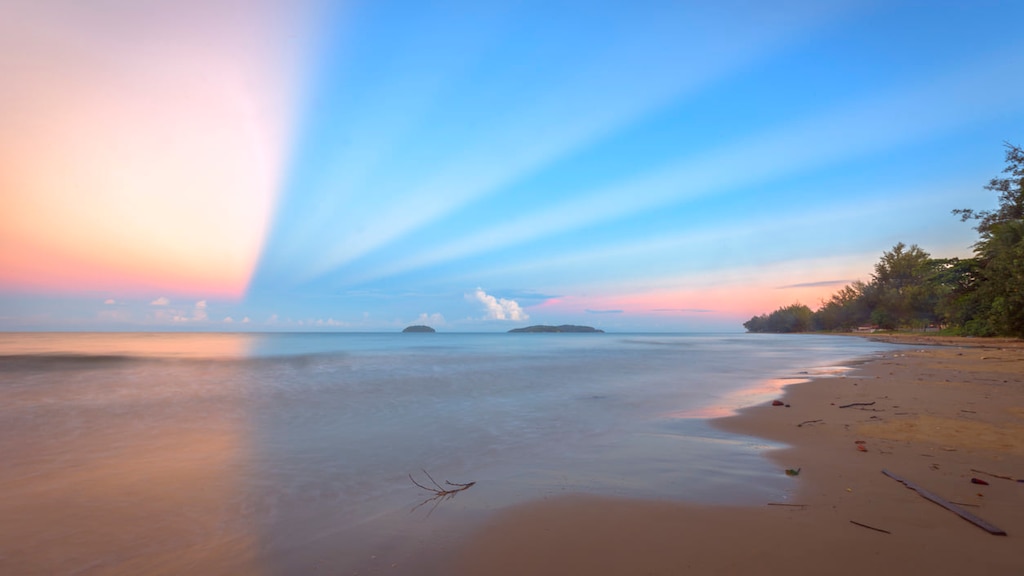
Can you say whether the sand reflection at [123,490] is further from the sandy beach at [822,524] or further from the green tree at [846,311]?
the green tree at [846,311]

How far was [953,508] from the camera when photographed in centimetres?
359

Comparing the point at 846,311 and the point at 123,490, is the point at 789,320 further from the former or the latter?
the point at 123,490

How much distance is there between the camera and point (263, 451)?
6.82 meters

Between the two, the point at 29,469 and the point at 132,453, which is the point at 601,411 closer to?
the point at 132,453

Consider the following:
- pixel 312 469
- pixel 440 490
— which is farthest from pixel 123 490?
pixel 440 490

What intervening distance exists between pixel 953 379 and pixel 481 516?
583 inches

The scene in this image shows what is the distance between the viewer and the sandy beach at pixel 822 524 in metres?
2.93

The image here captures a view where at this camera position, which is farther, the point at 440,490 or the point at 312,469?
the point at 312,469

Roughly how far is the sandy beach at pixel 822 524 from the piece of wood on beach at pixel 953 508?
0.11 feet

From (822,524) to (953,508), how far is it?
1155 mm

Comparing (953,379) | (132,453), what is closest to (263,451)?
(132,453)

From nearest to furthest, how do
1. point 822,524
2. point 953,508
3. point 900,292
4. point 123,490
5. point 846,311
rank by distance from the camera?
1. point 822,524
2. point 953,508
3. point 123,490
4. point 900,292
5. point 846,311

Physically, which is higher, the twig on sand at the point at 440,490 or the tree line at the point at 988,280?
the tree line at the point at 988,280

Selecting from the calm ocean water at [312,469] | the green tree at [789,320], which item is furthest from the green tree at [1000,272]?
the green tree at [789,320]
